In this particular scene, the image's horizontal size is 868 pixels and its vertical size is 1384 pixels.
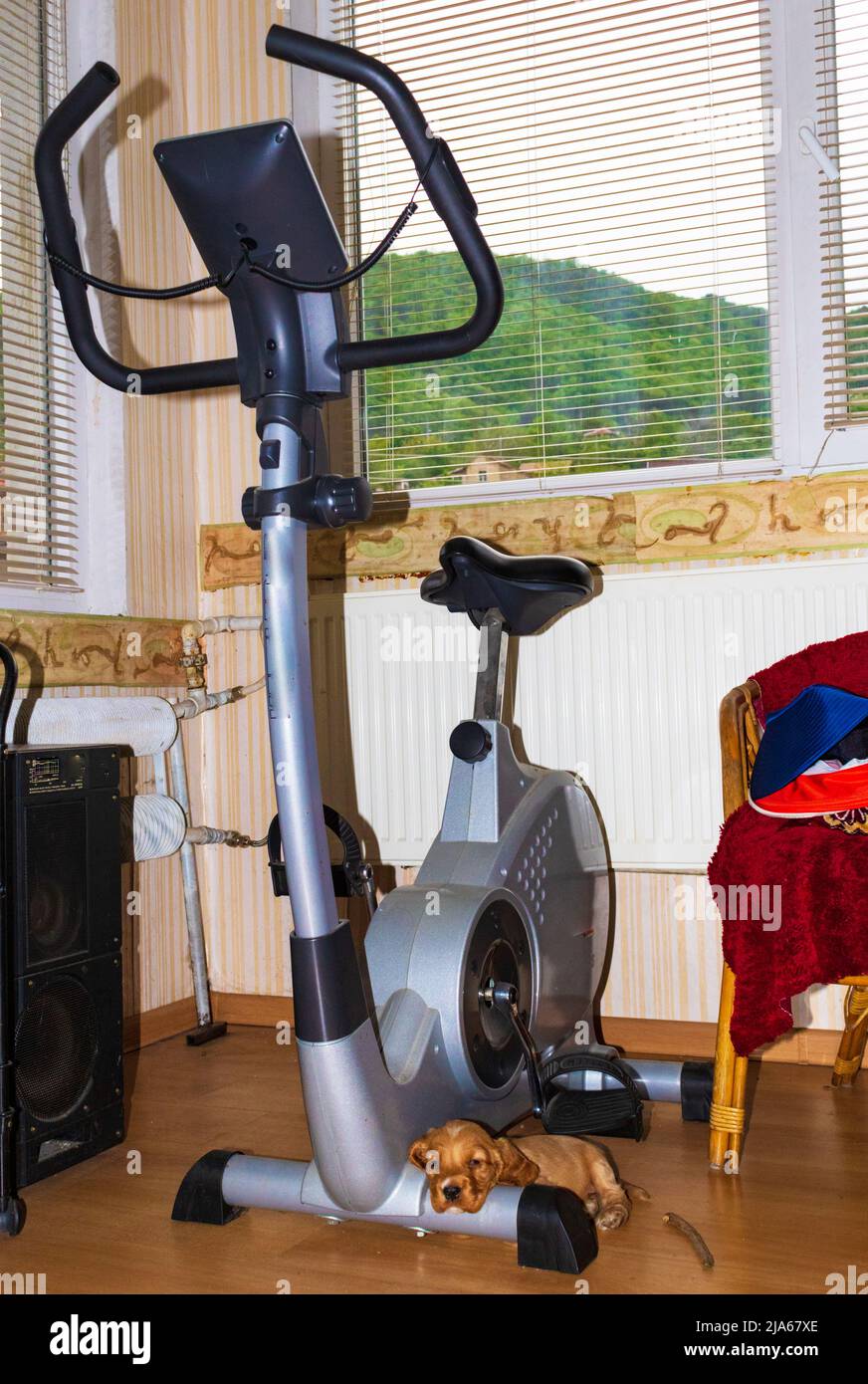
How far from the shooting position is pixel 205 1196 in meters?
1.68

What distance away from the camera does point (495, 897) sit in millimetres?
1860

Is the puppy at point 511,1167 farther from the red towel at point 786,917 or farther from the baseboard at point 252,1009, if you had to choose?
the baseboard at point 252,1009

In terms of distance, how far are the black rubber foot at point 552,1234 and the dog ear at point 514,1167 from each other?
73mm

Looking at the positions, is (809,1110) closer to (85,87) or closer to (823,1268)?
(823,1268)

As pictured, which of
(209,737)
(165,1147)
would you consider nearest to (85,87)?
(165,1147)

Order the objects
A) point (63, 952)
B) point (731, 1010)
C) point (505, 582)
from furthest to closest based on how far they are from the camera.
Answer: point (505, 582) < point (63, 952) < point (731, 1010)

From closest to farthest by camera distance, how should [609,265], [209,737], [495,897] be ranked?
[495,897] → [609,265] → [209,737]

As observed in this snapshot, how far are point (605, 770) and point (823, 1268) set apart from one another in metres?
1.16

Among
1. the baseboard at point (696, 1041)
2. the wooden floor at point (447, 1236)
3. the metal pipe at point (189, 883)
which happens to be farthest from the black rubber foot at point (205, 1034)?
the baseboard at point (696, 1041)

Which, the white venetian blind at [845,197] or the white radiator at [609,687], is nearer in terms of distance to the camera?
the white radiator at [609,687]

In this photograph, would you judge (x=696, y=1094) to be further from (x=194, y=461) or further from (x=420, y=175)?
(x=194, y=461)

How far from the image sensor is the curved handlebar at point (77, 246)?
1.36 m

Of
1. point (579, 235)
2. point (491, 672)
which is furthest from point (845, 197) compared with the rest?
point (491, 672)

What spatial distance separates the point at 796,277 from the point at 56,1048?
210cm
